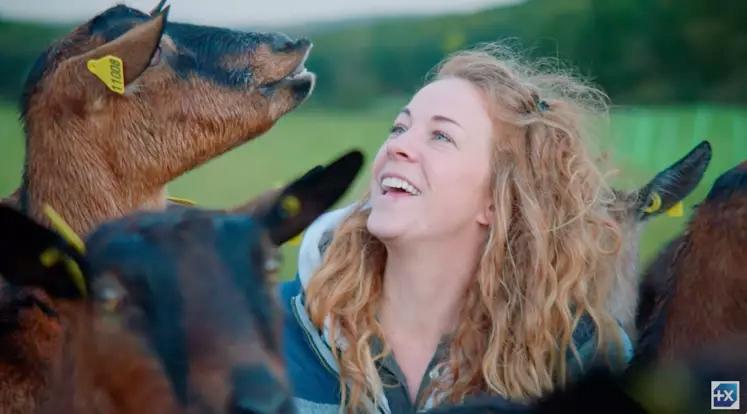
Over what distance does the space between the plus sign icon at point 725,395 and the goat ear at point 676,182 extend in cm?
68

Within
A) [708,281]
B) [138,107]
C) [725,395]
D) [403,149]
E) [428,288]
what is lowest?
[725,395]

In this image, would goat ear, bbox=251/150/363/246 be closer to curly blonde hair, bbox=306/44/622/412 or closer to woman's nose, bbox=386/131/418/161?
woman's nose, bbox=386/131/418/161

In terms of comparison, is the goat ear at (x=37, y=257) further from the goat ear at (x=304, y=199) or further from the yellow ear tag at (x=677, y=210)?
the yellow ear tag at (x=677, y=210)

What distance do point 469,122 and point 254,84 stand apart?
57cm

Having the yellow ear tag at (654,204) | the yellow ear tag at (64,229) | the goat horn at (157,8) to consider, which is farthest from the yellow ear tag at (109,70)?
the yellow ear tag at (654,204)

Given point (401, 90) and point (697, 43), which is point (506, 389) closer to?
point (401, 90)

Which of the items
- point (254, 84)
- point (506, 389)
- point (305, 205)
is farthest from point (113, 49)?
point (506, 389)

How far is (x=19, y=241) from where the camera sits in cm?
210

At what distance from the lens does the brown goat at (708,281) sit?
290cm

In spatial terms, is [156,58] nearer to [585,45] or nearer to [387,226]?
[387,226]

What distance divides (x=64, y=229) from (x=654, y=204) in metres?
1.69

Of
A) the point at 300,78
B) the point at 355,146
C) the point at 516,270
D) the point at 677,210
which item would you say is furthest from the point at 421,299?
the point at 677,210

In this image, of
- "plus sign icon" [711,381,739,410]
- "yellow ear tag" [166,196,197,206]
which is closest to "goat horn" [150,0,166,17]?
"yellow ear tag" [166,196,197,206]

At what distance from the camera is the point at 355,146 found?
2.97 meters
